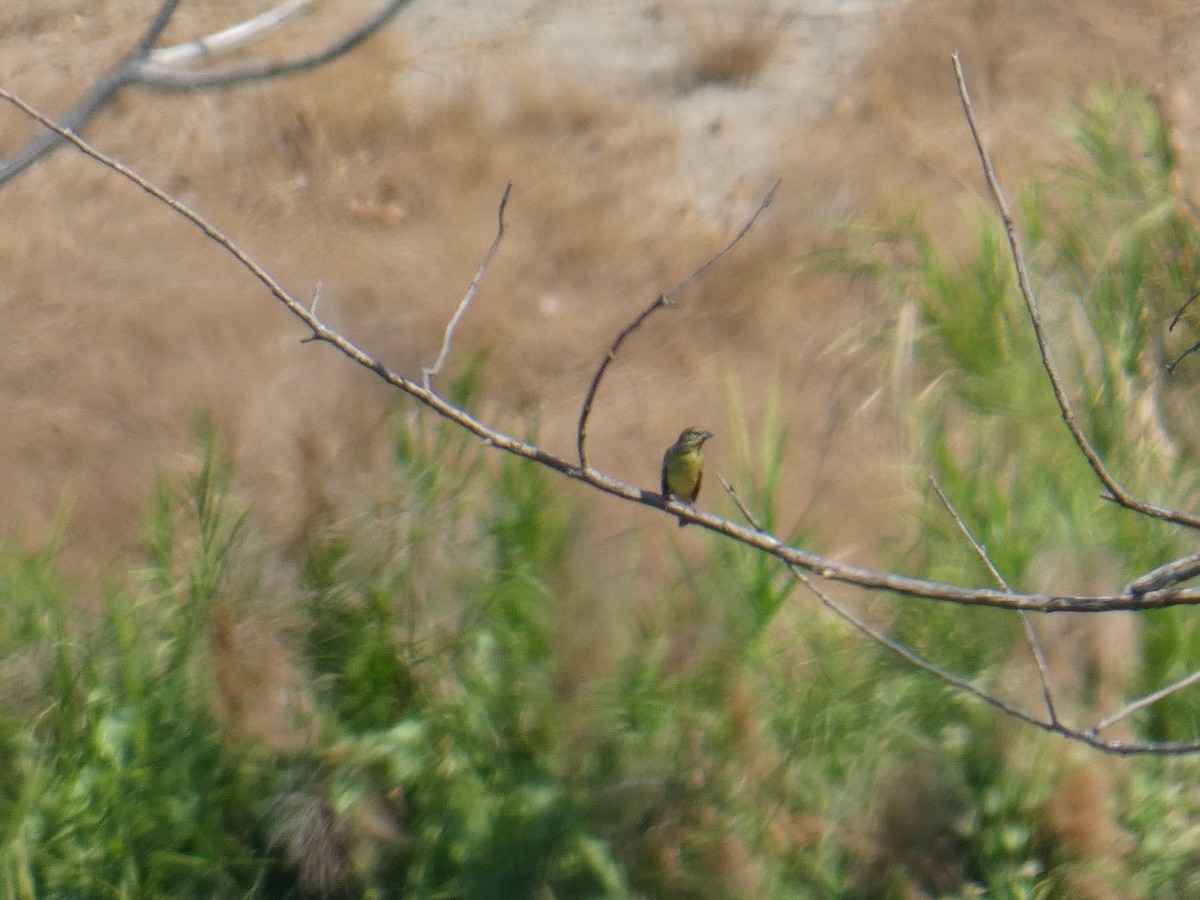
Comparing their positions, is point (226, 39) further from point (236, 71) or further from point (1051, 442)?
point (1051, 442)

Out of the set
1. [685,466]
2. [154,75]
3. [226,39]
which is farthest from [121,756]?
[226,39]

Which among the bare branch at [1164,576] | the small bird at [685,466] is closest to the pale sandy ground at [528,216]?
the small bird at [685,466]

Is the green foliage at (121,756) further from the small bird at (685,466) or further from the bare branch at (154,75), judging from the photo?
the bare branch at (154,75)

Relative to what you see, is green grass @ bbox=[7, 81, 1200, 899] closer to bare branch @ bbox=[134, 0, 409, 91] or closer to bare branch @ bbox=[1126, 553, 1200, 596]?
bare branch @ bbox=[134, 0, 409, 91]

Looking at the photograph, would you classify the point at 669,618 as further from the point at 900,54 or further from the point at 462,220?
the point at 900,54

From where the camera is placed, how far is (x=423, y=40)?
493 cm

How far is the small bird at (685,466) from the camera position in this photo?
333 cm

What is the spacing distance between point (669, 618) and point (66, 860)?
153 cm

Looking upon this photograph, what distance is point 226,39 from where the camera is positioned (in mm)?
4742

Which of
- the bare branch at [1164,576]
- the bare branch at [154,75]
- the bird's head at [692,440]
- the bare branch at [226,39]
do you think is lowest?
the bird's head at [692,440]

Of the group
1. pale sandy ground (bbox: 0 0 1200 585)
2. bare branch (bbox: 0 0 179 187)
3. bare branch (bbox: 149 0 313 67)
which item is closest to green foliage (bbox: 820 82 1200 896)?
pale sandy ground (bbox: 0 0 1200 585)

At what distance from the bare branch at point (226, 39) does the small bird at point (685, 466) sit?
231 centimetres

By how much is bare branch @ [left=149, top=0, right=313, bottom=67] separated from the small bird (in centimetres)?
231

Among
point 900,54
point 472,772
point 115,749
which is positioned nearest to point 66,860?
point 115,749
